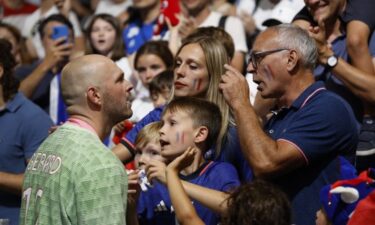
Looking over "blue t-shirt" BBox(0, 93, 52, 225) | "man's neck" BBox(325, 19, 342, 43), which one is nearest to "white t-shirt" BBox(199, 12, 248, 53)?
"man's neck" BBox(325, 19, 342, 43)

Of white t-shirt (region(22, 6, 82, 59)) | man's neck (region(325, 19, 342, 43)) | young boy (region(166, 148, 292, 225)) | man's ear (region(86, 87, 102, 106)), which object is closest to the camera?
young boy (region(166, 148, 292, 225))

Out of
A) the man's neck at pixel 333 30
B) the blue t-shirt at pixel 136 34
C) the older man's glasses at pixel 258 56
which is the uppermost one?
the blue t-shirt at pixel 136 34

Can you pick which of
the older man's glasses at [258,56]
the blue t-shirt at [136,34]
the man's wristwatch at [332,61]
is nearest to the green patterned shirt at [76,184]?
the older man's glasses at [258,56]

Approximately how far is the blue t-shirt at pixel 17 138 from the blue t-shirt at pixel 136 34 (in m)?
2.47

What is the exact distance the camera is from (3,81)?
25.5ft

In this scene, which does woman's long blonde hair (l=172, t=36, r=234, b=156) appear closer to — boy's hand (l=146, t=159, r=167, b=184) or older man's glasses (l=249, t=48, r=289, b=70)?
older man's glasses (l=249, t=48, r=289, b=70)

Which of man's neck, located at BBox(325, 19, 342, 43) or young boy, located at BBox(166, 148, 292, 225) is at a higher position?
man's neck, located at BBox(325, 19, 342, 43)

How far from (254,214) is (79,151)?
1.03 meters

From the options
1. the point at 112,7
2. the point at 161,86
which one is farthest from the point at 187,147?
the point at 112,7

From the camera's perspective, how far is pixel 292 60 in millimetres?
6309

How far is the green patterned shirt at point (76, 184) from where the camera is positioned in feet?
17.2

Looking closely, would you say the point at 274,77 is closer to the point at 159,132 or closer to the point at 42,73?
the point at 159,132

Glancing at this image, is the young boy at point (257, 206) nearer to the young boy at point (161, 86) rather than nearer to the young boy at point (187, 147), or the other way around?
the young boy at point (187, 147)

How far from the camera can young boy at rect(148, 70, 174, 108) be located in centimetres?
816
